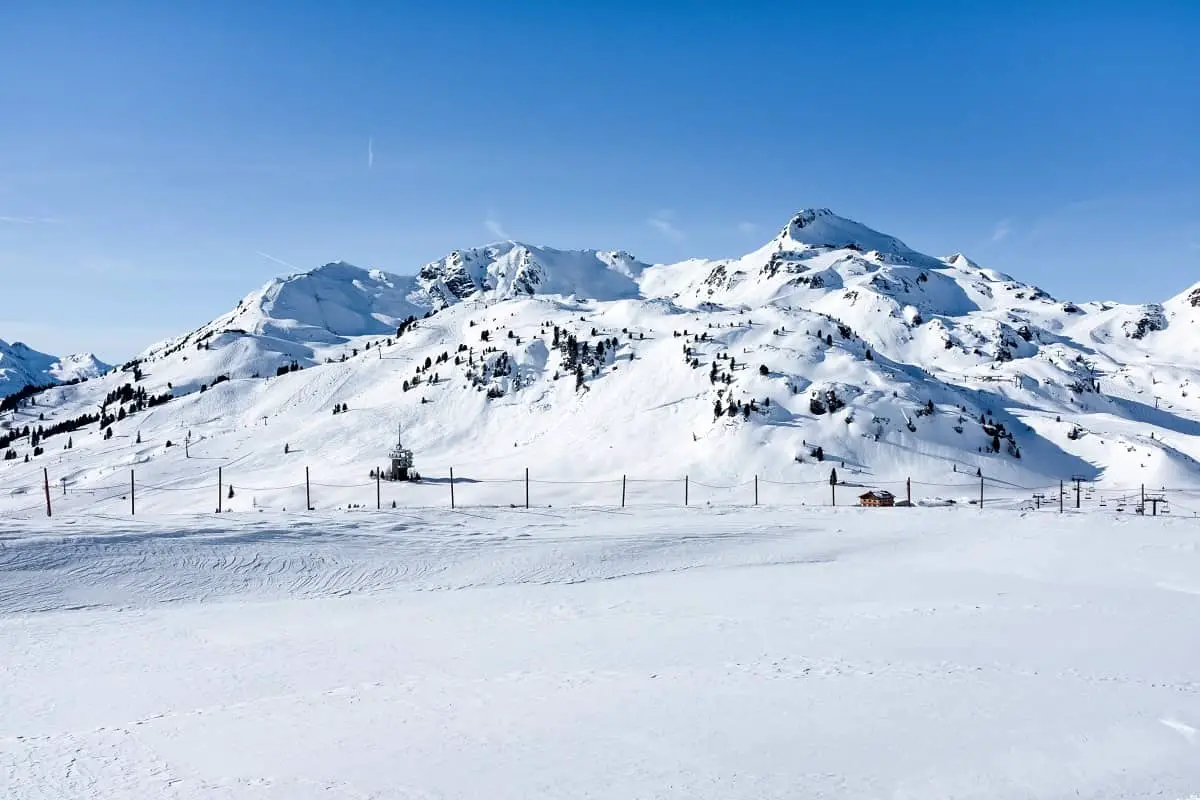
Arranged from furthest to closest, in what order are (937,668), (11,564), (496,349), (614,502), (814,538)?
(496,349), (614,502), (814,538), (11,564), (937,668)

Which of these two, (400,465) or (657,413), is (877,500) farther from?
(400,465)

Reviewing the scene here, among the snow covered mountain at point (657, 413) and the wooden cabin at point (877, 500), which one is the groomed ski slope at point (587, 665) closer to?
the wooden cabin at point (877, 500)

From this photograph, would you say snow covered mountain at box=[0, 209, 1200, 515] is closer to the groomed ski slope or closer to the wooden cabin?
the wooden cabin

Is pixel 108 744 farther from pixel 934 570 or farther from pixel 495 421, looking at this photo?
pixel 495 421

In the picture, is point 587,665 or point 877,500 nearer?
point 587,665

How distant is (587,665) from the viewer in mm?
15578

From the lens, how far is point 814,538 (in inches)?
1255

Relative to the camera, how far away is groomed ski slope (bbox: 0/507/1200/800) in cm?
1057

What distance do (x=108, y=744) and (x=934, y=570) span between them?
24056mm

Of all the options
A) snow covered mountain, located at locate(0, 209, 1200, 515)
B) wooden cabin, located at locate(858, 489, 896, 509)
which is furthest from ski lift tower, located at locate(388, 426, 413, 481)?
wooden cabin, located at locate(858, 489, 896, 509)

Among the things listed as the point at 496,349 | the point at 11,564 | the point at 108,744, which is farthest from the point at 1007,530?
the point at 496,349

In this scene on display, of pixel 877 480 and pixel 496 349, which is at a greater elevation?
pixel 496 349

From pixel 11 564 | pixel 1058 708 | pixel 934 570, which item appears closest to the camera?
pixel 1058 708

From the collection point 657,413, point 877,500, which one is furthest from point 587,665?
point 657,413
